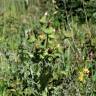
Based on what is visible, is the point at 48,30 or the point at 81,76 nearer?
the point at 48,30

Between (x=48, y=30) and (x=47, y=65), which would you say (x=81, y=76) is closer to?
(x=47, y=65)

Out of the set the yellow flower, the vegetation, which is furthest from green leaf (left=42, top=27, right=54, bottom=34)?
the yellow flower

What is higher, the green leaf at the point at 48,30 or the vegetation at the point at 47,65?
the green leaf at the point at 48,30

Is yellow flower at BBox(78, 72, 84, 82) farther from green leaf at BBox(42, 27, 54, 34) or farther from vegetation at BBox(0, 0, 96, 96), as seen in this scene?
green leaf at BBox(42, 27, 54, 34)

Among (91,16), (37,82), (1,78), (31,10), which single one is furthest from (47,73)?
(31,10)

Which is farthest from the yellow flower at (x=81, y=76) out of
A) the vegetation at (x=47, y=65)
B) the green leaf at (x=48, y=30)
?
the green leaf at (x=48, y=30)

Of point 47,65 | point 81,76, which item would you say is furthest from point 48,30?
point 81,76

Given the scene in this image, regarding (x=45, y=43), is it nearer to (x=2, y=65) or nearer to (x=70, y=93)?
(x=70, y=93)

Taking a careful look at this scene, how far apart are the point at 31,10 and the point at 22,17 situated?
29 cm

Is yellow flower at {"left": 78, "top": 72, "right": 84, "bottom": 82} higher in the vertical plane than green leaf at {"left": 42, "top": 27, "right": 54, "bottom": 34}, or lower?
lower

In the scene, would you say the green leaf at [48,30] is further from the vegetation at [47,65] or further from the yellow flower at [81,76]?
the yellow flower at [81,76]

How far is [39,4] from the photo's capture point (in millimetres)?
5953

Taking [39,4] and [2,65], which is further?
[39,4]

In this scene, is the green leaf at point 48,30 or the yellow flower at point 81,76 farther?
the yellow flower at point 81,76
